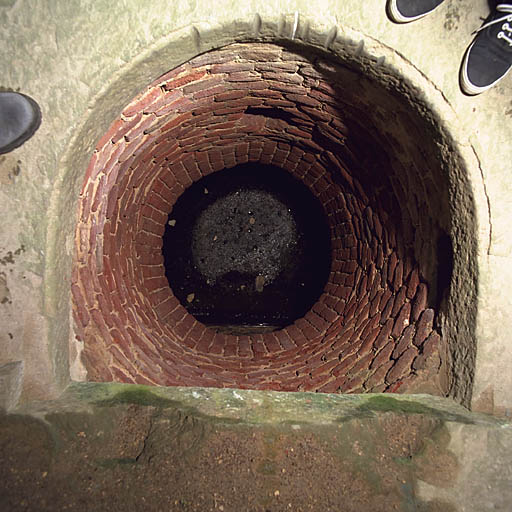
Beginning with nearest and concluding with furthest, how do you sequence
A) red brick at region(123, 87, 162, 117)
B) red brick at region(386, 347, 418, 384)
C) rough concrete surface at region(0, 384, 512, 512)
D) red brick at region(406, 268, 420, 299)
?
1. rough concrete surface at region(0, 384, 512, 512)
2. red brick at region(123, 87, 162, 117)
3. red brick at region(386, 347, 418, 384)
4. red brick at region(406, 268, 420, 299)

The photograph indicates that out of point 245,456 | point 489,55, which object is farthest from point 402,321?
point 489,55

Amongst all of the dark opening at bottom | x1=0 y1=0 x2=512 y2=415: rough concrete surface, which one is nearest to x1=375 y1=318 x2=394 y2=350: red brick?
x1=0 y1=0 x2=512 y2=415: rough concrete surface

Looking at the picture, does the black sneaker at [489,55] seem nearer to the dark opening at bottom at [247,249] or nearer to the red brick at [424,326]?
the red brick at [424,326]

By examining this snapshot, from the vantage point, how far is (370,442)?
157cm

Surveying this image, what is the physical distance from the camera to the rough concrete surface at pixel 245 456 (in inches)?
54.9

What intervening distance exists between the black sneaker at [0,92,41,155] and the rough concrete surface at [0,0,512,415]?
0.04 m

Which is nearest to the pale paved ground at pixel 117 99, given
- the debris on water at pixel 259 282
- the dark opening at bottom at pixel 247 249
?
the dark opening at bottom at pixel 247 249

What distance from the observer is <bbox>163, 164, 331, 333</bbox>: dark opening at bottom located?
371 centimetres

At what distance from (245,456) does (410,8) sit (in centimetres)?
164

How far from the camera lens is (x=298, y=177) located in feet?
10.6

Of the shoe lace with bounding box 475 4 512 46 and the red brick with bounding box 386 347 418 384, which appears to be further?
the red brick with bounding box 386 347 418 384

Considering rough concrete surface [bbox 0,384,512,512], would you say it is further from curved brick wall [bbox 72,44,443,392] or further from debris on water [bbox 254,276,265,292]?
debris on water [bbox 254,276,265,292]

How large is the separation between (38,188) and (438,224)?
65.0 inches

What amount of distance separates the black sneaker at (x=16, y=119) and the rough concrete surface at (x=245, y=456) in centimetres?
97
